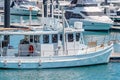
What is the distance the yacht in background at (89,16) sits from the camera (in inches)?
2884

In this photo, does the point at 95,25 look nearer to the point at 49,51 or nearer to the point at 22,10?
the point at 22,10

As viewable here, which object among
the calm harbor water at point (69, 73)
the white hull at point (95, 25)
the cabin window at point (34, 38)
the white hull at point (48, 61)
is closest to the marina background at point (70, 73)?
the calm harbor water at point (69, 73)

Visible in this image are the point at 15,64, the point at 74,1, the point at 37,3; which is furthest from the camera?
the point at 37,3

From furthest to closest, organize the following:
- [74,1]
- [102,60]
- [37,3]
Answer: [37,3]
[74,1]
[102,60]

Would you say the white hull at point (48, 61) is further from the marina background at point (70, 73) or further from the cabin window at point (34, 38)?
the cabin window at point (34, 38)

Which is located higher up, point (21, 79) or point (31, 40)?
point (31, 40)

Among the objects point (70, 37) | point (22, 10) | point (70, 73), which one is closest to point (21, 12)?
point (22, 10)

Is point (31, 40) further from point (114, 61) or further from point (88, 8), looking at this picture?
point (88, 8)

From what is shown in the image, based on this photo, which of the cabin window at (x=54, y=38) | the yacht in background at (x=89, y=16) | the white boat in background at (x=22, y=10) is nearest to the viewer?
the cabin window at (x=54, y=38)

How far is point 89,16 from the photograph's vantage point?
2958 inches

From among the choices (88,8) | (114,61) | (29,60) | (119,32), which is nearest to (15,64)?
(29,60)

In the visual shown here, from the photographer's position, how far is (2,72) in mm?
37219

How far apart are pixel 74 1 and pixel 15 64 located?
48.6m

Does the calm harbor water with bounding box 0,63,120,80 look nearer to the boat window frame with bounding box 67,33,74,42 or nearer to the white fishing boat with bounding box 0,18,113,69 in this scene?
the white fishing boat with bounding box 0,18,113,69
